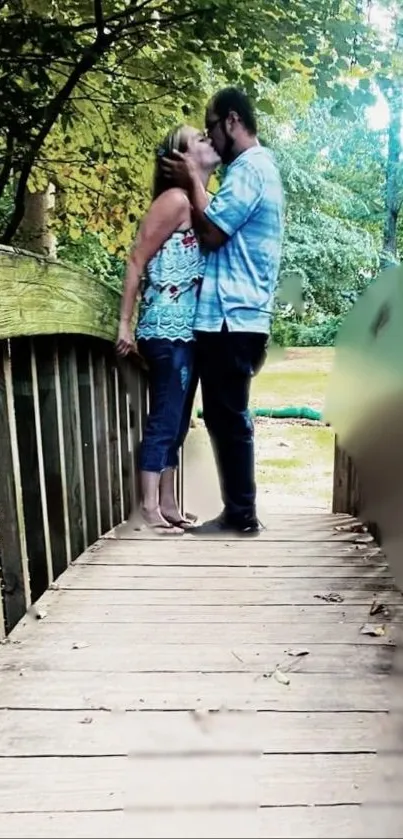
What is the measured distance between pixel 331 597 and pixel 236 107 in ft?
2.48

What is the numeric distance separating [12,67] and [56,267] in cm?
66

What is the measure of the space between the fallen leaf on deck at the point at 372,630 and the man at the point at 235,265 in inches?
17.1

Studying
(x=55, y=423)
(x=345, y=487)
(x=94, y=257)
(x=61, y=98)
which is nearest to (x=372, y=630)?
(x=55, y=423)

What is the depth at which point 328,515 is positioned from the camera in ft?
5.18

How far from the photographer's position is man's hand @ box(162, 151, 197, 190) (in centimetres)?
114

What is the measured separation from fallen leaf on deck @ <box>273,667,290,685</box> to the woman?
0.58 metres

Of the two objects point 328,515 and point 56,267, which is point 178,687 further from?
point 328,515

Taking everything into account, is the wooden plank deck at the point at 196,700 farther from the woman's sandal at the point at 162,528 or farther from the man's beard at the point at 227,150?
the man's beard at the point at 227,150

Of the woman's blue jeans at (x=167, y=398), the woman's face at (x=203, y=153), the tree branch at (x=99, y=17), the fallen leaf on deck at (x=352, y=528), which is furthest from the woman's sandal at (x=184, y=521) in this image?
the tree branch at (x=99, y=17)

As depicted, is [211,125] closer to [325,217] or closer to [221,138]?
[221,138]

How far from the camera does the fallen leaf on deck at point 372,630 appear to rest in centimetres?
85

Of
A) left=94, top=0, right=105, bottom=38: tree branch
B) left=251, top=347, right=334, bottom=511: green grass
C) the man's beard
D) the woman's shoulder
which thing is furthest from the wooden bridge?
left=94, top=0, right=105, bottom=38: tree branch

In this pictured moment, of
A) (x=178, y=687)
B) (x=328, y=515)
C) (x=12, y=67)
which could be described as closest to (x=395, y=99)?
(x=12, y=67)

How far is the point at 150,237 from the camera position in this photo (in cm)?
118
